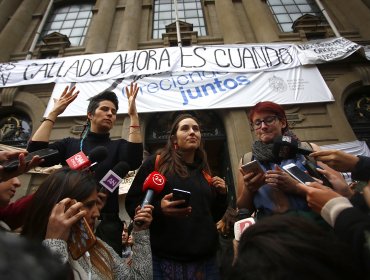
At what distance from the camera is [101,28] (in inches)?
413

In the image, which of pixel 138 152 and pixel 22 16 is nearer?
pixel 138 152

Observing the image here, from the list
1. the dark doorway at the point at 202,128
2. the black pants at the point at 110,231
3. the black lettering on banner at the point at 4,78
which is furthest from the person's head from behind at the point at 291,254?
the black lettering on banner at the point at 4,78

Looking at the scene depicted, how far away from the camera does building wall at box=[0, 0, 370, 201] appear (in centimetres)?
734

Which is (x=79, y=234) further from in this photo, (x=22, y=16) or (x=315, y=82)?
(x=22, y=16)

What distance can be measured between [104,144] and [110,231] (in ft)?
2.91

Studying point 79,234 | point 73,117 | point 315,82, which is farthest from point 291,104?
point 79,234

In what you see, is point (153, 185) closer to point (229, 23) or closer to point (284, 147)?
point (284, 147)

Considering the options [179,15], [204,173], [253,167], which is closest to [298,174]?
[253,167]

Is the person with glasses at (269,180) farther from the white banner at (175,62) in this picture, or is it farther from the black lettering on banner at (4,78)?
the black lettering on banner at (4,78)

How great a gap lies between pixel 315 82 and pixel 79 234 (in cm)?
783

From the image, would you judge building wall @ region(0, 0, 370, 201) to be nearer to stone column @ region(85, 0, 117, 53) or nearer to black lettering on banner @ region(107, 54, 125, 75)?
stone column @ region(85, 0, 117, 53)

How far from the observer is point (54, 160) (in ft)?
7.80

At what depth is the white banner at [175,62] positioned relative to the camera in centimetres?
748

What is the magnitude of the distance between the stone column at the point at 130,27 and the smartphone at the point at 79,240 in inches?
355
